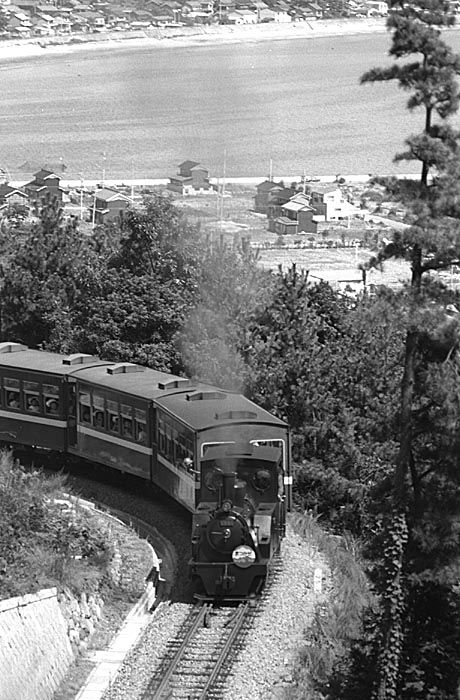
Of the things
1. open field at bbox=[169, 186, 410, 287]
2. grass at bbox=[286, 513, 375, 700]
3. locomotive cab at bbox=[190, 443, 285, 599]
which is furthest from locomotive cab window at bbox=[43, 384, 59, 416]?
open field at bbox=[169, 186, 410, 287]

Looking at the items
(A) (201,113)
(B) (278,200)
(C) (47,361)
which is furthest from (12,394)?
(A) (201,113)

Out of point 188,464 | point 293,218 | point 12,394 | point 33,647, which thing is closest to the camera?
point 33,647

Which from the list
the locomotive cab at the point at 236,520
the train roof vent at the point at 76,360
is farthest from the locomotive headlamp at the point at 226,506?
the train roof vent at the point at 76,360

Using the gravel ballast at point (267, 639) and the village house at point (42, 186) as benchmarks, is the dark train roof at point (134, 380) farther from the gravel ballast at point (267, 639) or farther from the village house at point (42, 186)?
the village house at point (42, 186)

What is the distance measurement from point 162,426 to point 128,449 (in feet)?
3.12

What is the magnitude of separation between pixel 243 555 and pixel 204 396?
2737 millimetres

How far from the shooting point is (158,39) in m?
99.2

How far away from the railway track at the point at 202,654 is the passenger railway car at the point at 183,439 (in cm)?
33

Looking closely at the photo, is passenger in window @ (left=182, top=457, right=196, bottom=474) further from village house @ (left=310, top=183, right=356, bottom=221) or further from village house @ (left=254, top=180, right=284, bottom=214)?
village house @ (left=310, top=183, right=356, bottom=221)

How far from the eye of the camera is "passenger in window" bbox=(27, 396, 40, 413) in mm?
16500

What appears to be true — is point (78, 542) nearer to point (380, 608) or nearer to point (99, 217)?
point (380, 608)

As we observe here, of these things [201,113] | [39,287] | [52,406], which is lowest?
[201,113]

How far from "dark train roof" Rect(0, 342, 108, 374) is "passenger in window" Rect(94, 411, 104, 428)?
688 millimetres

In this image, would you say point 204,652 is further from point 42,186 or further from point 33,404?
point 42,186
